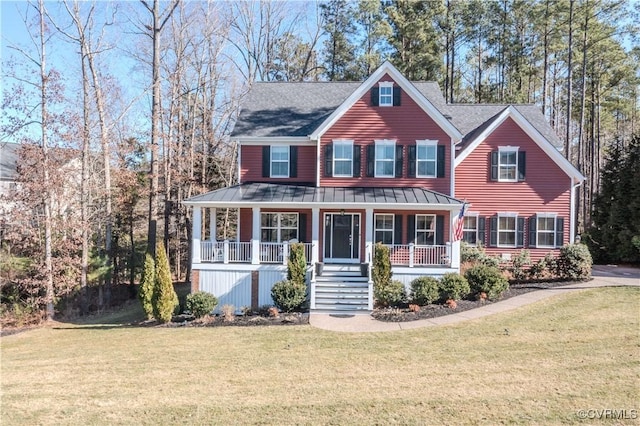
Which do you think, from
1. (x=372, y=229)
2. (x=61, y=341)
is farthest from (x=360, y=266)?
(x=61, y=341)

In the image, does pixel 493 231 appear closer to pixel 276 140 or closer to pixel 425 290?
pixel 425 290

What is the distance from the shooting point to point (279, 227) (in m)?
16.8

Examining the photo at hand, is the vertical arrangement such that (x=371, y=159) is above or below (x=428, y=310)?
above

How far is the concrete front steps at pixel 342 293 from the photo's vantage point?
1302 cm

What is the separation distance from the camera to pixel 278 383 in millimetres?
7570

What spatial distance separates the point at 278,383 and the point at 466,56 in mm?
33277

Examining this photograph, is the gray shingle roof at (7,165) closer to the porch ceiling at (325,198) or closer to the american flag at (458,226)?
the porch ceiling at (325,198)

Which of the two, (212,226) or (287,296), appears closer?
(287,296)

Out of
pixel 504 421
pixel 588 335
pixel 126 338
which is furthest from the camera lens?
pixel 126 338

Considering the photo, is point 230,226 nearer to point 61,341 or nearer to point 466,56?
point 61,341

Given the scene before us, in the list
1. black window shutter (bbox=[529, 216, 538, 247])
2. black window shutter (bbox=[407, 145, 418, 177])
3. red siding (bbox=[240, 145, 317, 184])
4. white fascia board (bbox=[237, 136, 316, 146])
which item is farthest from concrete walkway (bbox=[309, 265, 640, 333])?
white fascia board (bbox=[237, 136, 316, 146])

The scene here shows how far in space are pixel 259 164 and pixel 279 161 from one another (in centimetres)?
91

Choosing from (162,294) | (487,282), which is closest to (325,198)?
(487,282)

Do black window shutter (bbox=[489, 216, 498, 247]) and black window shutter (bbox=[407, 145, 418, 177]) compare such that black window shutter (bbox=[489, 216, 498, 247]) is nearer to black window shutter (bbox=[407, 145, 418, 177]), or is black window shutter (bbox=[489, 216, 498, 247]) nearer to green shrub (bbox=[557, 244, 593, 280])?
green shrub (bbox=[557, 244, 593, 280])
